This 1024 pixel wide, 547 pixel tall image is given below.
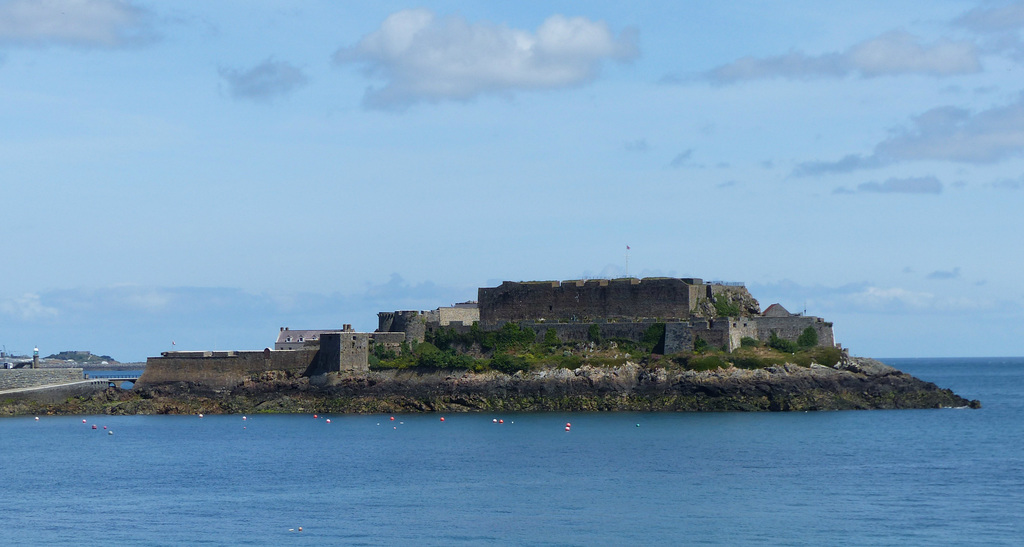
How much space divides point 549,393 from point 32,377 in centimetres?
2725

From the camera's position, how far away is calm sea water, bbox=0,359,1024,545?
28.9m

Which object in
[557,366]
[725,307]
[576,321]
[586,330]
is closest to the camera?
[557,366]

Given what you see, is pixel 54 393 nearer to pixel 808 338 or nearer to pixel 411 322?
pixel 411 322

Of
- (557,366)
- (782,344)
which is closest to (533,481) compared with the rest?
(557,366)

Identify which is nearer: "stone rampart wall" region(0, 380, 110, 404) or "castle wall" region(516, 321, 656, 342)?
"castle wall" region(516, 321, 656, 342)

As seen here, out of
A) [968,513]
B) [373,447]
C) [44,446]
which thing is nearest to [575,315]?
[373,447]

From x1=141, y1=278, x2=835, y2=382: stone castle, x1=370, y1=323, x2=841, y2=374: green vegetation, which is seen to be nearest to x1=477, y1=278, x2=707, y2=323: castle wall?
x1=141, y1=278, x2=835, y2=382: stone castle

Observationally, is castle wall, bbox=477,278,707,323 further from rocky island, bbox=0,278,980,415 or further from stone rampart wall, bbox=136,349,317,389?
stone rampart wall, bbox=136,349,317,389

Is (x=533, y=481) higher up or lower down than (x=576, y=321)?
lower down

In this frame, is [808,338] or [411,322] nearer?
[808,338]

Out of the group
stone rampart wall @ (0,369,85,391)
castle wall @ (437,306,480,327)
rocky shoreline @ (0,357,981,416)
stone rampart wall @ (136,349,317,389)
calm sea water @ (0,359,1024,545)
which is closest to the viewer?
calm sea water @ (0,359,1024,545)

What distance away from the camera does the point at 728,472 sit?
3706 centimetres

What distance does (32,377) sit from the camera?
66375mm

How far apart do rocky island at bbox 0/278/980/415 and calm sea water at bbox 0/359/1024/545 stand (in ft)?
7.60
